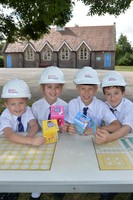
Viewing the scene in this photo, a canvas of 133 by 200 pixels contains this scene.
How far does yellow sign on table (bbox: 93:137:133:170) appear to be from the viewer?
5.15 ft

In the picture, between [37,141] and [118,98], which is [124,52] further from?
[37,141]

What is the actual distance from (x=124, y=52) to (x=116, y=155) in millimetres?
45391

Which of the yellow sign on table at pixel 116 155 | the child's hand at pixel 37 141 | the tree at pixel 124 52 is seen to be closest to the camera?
the yellow sign on table at pixel 116 155

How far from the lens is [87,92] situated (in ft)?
8.63

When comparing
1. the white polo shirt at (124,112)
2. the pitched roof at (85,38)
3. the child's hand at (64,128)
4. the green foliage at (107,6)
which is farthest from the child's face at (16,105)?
the pitched roof at (85,38)

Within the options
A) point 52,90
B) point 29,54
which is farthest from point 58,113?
point 29,54

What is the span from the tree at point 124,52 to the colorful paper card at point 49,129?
42530mm

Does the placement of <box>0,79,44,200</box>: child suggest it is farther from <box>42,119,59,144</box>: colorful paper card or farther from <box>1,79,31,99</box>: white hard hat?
<box>42,119,59,144</box>: colorful paper card

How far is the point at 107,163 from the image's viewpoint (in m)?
1.61

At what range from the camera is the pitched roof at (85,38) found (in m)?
34.6

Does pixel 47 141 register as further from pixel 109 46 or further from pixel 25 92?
pixel 109 46

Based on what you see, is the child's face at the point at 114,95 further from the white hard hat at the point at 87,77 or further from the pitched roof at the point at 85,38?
the pitched roof at the point at 85,38

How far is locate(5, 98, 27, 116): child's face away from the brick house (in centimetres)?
3290

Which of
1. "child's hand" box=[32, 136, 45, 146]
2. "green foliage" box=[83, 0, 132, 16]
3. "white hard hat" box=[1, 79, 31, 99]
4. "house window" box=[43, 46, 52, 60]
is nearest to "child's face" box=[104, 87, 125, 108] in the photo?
"white hard hat" box=[1, 79, 31, 99]
